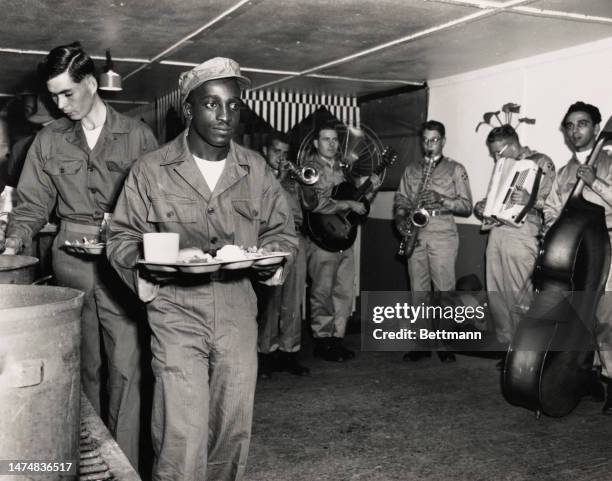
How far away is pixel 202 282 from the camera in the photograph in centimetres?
272

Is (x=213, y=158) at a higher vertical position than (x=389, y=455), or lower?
higher

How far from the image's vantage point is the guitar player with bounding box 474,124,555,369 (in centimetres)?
578

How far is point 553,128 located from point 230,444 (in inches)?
166

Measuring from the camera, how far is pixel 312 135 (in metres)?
6.85

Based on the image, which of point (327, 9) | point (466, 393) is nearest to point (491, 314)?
point (466, 393)

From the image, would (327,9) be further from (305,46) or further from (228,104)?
(228,104)

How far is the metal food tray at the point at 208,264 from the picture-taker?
2.32 metres

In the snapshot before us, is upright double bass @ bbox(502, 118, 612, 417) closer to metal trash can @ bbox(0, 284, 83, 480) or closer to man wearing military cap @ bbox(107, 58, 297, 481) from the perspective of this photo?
man wearing military cap @ bbox(107, 58, 297, 481)

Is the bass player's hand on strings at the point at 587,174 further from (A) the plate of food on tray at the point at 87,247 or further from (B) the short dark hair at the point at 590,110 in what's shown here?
(A) the plate of food on tray at the point at 87,247

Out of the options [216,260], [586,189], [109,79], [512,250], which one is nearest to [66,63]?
[216,260]

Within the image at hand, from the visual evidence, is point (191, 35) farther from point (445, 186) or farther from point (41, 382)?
point (41, 382)

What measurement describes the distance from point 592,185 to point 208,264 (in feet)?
10.1

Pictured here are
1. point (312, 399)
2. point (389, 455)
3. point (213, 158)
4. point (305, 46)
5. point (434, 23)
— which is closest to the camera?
point (213, 158)
